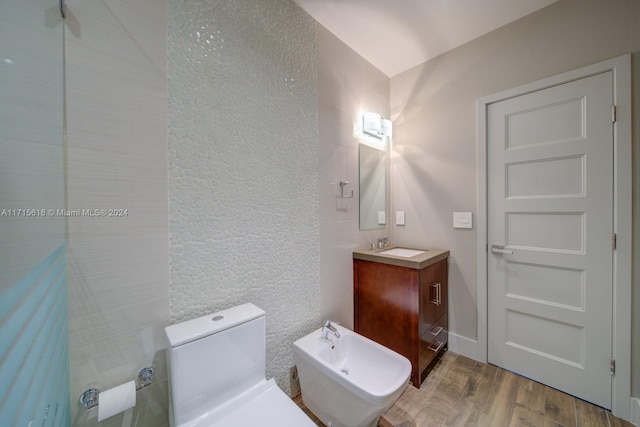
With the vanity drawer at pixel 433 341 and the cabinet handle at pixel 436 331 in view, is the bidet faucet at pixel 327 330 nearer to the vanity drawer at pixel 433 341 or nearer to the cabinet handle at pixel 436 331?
the vanity drawer at pixel 433 341

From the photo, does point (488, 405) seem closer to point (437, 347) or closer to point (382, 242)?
point (437, 347)

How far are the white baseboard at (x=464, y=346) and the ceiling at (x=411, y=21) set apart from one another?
2.53 m

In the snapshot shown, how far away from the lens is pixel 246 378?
3.58ft

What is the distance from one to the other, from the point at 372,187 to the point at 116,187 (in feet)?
5.98

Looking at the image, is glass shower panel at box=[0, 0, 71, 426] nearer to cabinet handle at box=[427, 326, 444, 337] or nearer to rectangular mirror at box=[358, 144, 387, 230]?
rectangular mirror at box=[358, 144, 387, 230]

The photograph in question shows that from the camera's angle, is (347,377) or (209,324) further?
(347,377)

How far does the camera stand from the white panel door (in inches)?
56.8

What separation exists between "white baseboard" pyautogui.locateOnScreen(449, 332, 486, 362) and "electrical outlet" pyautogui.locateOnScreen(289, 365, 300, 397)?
Answer: 1411 millimetres

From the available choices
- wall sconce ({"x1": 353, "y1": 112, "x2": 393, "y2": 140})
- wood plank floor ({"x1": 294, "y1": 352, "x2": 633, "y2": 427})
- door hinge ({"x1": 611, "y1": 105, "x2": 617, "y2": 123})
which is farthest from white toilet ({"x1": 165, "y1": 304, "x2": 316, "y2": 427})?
door hinge ({"x1": 611, "y1": 105, "x2": 617, "y2": 123})

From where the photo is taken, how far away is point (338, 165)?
6.09ft

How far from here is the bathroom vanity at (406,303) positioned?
161 cm

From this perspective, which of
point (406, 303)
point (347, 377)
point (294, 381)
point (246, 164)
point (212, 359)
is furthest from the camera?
point (406, 303)

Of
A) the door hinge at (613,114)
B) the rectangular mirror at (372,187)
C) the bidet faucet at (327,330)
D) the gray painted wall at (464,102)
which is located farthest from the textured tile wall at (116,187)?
the door hinge at (613,114)

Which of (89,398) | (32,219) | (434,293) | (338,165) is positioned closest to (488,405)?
(434,293)
